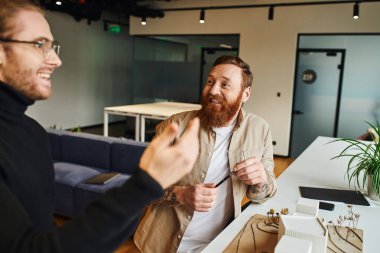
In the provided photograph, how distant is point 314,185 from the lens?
2172 millimetres

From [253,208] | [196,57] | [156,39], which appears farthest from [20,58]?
[156,39]

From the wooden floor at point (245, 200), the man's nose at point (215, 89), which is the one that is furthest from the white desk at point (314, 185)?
the wooden floor at point (245, 200)

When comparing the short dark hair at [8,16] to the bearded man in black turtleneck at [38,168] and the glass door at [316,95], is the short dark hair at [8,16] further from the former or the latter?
the glass door at [316,95]

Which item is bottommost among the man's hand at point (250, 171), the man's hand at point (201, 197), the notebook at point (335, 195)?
the notebook at point (335, 195)

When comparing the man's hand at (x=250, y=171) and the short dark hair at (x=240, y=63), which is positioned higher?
the short dark hair at (x=240, y=63)

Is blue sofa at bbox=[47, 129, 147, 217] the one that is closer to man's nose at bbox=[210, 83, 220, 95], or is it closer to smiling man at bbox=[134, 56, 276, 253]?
smiling man at bbox=[134, 56, 276, 253]

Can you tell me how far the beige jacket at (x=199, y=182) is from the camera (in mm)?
1591

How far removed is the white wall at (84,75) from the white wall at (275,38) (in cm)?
335

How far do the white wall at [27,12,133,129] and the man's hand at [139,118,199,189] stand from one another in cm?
825

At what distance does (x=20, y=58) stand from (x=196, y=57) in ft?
24.8

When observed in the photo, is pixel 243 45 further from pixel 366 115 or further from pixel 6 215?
pixel 6 215

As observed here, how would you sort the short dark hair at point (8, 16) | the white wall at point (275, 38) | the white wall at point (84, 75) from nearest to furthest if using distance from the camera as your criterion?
the short dark hair at point (8, 16), the white wall at point (275, 38), the white wall at point (84, 75)

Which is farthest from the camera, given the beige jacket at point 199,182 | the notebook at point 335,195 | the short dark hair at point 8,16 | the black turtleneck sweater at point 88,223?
the notebook at point 335,195

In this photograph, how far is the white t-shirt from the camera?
161cm
